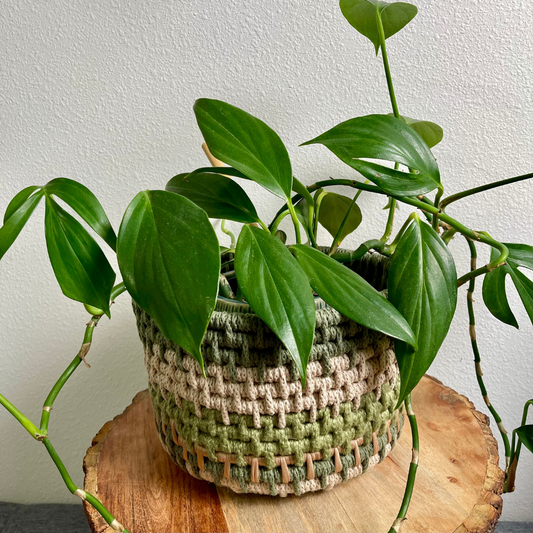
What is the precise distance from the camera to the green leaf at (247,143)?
0.48 meters

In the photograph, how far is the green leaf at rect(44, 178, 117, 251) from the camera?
0.47 m

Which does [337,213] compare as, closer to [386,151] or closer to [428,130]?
[428,130]

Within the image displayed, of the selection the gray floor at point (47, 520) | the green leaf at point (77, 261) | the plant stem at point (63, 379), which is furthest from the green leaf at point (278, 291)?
the gray floor at point (47, 520)

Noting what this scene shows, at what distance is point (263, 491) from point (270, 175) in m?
0.36

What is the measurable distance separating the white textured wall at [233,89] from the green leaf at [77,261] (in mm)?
441

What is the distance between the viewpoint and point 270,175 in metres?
0.49

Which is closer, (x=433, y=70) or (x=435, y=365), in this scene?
(x=433, y=70)

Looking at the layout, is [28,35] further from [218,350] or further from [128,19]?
[218,350]

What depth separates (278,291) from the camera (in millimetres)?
426

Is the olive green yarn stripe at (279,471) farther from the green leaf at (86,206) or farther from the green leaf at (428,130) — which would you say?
the green leaf at (428,130)

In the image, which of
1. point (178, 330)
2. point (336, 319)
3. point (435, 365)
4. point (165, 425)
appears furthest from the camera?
point (435, 365)

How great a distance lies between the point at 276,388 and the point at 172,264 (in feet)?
0.63

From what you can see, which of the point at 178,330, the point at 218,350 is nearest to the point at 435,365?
the point at 218,350

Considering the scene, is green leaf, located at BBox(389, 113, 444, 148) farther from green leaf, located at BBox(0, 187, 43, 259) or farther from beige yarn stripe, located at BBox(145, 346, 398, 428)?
green leaf, located at BBox(0, 187, 43, 259)
